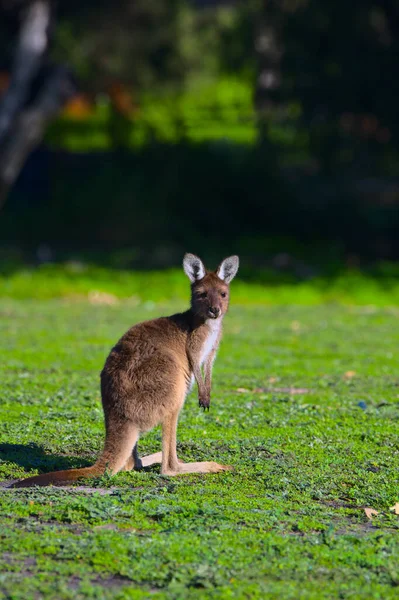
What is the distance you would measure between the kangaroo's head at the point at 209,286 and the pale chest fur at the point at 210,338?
6 centimetres

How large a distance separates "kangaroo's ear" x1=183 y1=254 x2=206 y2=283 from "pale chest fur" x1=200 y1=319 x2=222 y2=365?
366mm

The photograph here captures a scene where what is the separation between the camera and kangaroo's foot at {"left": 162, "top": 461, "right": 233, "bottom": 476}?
21.5 feet

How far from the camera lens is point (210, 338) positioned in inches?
277

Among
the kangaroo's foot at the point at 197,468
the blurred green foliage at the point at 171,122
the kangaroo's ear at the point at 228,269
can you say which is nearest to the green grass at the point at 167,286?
the blurred green foliage at the point at 171,122

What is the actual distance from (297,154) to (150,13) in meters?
5.42

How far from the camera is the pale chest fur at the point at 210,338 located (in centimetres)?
697

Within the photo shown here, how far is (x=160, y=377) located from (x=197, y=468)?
0.69 metres

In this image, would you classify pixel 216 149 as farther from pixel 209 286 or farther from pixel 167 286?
pixel 209 286

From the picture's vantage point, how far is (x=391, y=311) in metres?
17.6

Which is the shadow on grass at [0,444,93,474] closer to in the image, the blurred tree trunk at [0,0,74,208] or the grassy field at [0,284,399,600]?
the grassy field at [0,284,399,600]

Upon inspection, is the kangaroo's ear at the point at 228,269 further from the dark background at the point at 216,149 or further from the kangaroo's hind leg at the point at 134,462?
the dark background at the point at 216,149

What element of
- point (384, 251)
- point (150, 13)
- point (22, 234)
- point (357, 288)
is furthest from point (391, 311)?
point (150, 13)

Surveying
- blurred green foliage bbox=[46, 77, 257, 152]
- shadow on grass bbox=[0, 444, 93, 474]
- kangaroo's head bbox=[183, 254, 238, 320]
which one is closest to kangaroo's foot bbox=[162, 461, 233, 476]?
shadow on grass bbox=[0, 444, 93, 474]

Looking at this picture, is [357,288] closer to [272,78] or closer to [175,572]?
[272,78]
